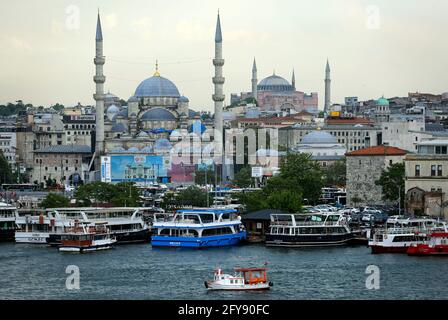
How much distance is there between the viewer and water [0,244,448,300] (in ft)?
82.4

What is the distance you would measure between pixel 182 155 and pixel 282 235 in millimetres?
39185

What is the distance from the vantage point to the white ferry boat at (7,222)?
3969cm

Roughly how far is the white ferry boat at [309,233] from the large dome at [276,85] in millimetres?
97813

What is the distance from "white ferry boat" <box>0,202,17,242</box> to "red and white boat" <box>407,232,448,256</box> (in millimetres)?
13587

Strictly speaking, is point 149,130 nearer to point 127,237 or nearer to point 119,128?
point 119,128

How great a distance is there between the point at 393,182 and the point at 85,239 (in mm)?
13101

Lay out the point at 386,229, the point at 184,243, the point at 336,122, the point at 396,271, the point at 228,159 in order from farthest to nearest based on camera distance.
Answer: the point at 336,122
the point at 228,159
the point at 184,243
the point at 386,229
the point at 396,271

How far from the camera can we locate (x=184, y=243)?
35.9 metres

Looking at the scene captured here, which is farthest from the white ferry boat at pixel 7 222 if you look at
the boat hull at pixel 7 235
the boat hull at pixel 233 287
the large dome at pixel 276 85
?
the large dome at pixel 276 85

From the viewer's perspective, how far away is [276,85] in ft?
440

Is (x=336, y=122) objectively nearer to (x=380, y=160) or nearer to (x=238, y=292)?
(x=380, y=160)

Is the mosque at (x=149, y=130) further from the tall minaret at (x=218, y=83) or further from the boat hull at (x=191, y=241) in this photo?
the boat hull at (x=191, y=241)

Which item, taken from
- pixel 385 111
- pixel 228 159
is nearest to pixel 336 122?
pixel 385 111

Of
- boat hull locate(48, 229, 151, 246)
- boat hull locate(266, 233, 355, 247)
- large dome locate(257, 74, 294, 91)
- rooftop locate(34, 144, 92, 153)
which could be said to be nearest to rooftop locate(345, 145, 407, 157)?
boat hull locate(48, 229, 151, 246)
